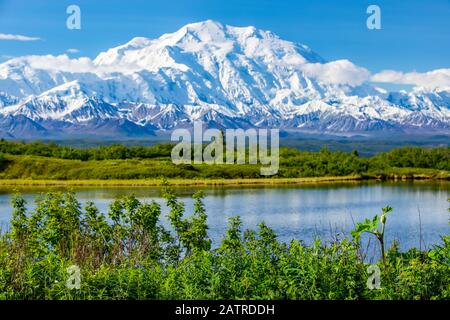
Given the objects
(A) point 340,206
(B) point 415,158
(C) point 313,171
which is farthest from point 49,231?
(B) point 415,158

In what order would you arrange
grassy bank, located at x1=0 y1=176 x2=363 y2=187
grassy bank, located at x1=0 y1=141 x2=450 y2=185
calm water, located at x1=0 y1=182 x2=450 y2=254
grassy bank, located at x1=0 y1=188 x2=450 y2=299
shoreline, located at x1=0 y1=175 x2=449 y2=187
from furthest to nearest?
1. grassy bank, located at x1=0 y1=141 x2=450 y2=185
2. grassy bank, located at x1=0 y1=176 x2=363 y2=187
3. shoreline, located at x1=0 y1=175 x2=449 y2=187
4. calm water, located at x1=0 y1=182 x2=450 y2=254
5. grassy bank, located at x1=0 y1=188 x2=450 y2=299

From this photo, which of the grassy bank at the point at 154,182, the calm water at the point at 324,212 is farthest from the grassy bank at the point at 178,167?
the calm water at the point at 324,212

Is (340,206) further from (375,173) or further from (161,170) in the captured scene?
(375,173)

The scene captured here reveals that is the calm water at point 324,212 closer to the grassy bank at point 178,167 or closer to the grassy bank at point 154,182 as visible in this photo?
the grassy bank at point 154,182

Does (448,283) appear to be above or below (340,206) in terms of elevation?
above

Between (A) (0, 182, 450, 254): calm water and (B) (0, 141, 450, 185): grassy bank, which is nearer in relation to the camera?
(A) (0, 182, 450, 254): calm water

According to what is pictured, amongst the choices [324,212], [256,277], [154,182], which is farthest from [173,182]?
[256,277]

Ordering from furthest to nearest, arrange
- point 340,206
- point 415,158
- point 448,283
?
point 415,158, point 340,206, point 448,283

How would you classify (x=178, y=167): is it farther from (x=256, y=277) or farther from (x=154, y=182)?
(x=256, y=277)

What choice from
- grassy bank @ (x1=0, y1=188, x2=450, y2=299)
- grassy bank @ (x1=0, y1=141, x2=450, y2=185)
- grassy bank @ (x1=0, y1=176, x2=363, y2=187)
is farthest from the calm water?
grassy bank @ (x1=0, y1=141, x2=450, y2=185)

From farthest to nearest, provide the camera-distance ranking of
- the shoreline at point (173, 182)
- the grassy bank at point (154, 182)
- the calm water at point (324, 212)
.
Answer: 1. the grassy bank at point (154, 182)
2. the shoreline at point (173, 182)
3. the calm water at point (324, 212)

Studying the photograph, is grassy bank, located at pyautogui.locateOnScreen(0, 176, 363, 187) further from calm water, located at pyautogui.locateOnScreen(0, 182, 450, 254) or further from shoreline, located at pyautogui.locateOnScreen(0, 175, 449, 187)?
calm water, located at pyautogui.locateOnScreen(0, 182, 450, 254)
